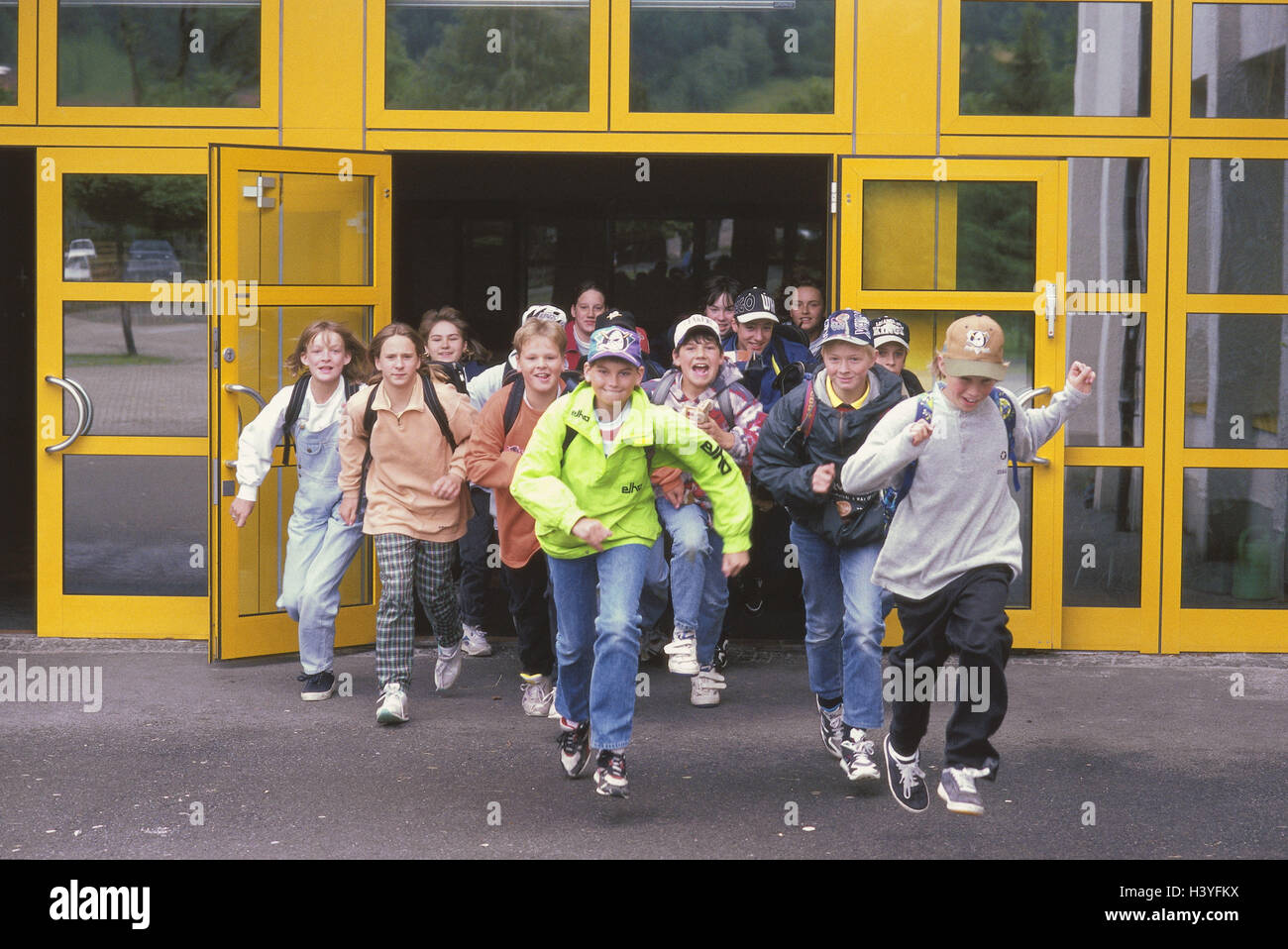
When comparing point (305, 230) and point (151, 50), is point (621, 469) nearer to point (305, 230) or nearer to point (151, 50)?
point (305, 230)

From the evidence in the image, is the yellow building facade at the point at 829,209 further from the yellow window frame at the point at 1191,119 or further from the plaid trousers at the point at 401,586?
the plaid trousers at the point at 401,586

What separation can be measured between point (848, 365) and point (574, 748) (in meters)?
1.77

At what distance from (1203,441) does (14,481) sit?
391 inches

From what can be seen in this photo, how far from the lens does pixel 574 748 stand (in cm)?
623

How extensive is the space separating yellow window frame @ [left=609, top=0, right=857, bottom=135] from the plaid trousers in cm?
261

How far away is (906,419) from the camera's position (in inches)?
213

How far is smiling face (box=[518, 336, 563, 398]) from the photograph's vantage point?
6.88m

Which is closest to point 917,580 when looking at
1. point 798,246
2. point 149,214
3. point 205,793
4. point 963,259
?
point 205,793

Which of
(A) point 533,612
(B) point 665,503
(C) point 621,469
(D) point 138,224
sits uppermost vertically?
(D) point 138,224

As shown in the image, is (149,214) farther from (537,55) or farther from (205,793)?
(205,793)

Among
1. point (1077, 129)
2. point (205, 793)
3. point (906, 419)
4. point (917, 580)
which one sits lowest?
point (205, 793)

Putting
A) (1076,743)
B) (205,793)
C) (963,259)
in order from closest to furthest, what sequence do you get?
(205,793), (1076,743), (963,259)

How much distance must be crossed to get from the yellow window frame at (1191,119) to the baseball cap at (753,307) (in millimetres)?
2247

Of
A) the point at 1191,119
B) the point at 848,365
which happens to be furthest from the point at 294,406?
the point at 1191,119
